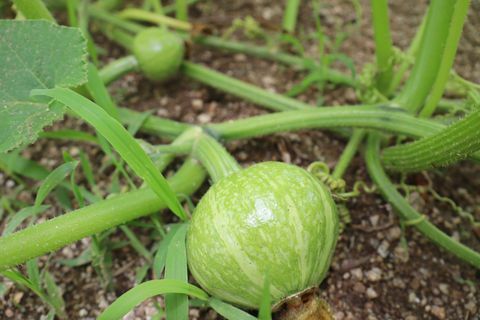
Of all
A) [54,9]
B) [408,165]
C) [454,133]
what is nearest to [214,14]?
[54,9]

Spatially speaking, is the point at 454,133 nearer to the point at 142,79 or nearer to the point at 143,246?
the point at 143,246

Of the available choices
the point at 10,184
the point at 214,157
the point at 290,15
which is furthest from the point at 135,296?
the point at 290,15

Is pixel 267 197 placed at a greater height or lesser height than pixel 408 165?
greater

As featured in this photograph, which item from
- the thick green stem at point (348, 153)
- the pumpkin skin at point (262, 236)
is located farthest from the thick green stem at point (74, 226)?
the thick green stem at point (348, 153)

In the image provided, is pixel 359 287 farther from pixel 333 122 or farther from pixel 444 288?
pixel 333 122

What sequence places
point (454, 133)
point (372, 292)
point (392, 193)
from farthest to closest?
point (392, 193), point (372, 292), point (454, 133)

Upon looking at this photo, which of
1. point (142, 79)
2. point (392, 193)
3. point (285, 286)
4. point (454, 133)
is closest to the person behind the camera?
point (285, 286)

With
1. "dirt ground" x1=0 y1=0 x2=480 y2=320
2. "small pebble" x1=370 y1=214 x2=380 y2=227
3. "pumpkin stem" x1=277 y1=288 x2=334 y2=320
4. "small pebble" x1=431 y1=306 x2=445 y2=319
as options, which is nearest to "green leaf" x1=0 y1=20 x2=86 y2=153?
"dirt ground" x1=0 y1=0 x2=480 y2=320
